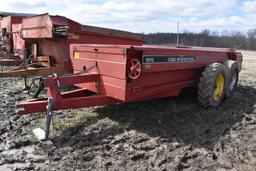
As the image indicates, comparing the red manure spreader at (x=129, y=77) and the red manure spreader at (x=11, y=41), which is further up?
the red manure spreader at (x=11, y=41)

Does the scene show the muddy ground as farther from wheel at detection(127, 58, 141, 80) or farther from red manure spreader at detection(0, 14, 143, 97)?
red manure spreader at detection(0, 14, 143, 97)

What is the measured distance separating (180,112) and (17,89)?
4038 mm

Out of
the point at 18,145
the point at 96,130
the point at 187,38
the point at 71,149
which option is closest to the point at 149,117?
the point at 96,130

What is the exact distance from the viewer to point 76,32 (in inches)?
261

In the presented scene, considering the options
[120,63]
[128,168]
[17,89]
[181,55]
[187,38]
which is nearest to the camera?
[128,168]

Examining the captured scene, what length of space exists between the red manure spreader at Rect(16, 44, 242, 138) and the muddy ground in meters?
0.36

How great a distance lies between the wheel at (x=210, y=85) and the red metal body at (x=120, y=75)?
26 centimetres

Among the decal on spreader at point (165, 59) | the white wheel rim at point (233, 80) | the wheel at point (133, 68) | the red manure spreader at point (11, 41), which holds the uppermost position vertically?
the red manure spreader at point (11, 41)

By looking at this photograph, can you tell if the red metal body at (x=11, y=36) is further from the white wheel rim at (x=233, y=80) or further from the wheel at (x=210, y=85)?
the white wheel rim at (x=233, y=80)

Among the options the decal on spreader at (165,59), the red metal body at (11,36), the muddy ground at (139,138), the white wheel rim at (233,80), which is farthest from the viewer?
the red metal body at (11,36)

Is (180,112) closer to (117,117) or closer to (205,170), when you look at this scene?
(117,117)

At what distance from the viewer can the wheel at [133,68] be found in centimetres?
425

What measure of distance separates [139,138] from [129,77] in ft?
2.68

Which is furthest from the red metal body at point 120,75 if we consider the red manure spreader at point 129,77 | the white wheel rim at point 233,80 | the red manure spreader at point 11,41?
the red manure spreader at point 11,41
